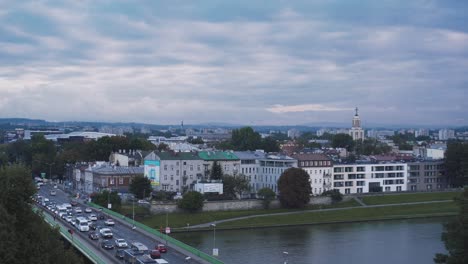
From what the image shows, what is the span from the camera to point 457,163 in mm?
64500

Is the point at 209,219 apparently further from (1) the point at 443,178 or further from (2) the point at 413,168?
(1) the point at 443,178

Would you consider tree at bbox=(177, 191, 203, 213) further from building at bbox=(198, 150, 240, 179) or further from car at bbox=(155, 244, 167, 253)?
car at bbox=(155, 244, 167, 253)

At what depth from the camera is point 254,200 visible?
51.8 metres

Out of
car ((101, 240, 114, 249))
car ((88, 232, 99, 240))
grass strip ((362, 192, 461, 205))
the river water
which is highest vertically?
car ((101, 240, 114, 249))

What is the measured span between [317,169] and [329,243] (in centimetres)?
1944

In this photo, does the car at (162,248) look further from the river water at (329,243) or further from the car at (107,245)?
the river water at (329,243)

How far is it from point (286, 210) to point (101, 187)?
54.2 ft

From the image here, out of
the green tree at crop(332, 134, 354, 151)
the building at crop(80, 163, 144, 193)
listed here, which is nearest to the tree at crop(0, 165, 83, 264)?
the building at crop(80, 163, 144, 193)

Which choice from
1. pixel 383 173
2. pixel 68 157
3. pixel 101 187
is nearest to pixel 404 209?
pixel 383 173

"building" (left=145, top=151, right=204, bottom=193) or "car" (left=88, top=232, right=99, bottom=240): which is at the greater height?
"building" (left=145, top=151, right=204, bottom=193)

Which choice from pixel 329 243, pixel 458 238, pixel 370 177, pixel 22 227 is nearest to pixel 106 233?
pixel 329 243

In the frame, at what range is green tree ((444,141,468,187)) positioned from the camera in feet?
208

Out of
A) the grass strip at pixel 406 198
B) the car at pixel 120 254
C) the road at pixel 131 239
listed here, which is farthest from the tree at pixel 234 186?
the car at pixel 120 254

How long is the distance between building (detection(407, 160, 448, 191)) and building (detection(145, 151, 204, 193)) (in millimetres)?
22003
